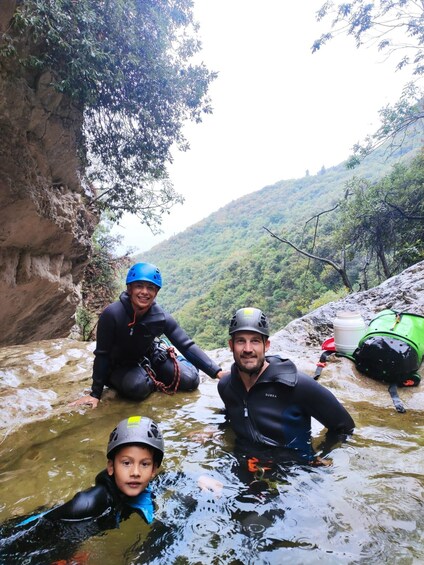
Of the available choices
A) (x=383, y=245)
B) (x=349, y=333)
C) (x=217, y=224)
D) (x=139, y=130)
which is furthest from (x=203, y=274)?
(x=349, y=333)

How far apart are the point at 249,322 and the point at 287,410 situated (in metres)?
0.77

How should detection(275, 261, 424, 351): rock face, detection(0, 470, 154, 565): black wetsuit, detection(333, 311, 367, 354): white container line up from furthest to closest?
detection(275, 261, 424, 351): rock face → detection(333, 311, 367, 354): white container → detection(0, 470, 154, 565): black wetsuit

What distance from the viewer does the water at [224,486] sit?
2006mm

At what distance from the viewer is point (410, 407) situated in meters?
4.18

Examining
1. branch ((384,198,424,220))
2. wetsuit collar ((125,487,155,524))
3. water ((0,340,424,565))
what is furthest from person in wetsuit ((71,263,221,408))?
branch ((384,198,424,220))

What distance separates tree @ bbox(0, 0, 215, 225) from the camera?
238 inches

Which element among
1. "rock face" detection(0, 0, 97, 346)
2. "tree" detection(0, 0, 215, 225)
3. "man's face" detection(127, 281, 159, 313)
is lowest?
"man's face" detection(127, 281, 159, 313)

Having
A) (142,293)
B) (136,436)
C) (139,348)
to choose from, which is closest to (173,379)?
(139,348)

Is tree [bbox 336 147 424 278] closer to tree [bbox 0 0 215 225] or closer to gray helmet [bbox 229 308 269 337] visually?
tree [bbox 0 0 215 225]

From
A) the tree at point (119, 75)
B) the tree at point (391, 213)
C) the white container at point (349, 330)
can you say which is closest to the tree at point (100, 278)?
the tree at point (119, 75)

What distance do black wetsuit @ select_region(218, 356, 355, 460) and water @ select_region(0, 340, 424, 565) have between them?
0.24 meters

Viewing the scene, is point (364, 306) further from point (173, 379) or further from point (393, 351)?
point (173, 379)

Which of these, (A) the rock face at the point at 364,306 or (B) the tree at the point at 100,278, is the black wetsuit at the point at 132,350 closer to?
(A) the rock face at the point at 364,306

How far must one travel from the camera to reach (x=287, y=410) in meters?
2.93
